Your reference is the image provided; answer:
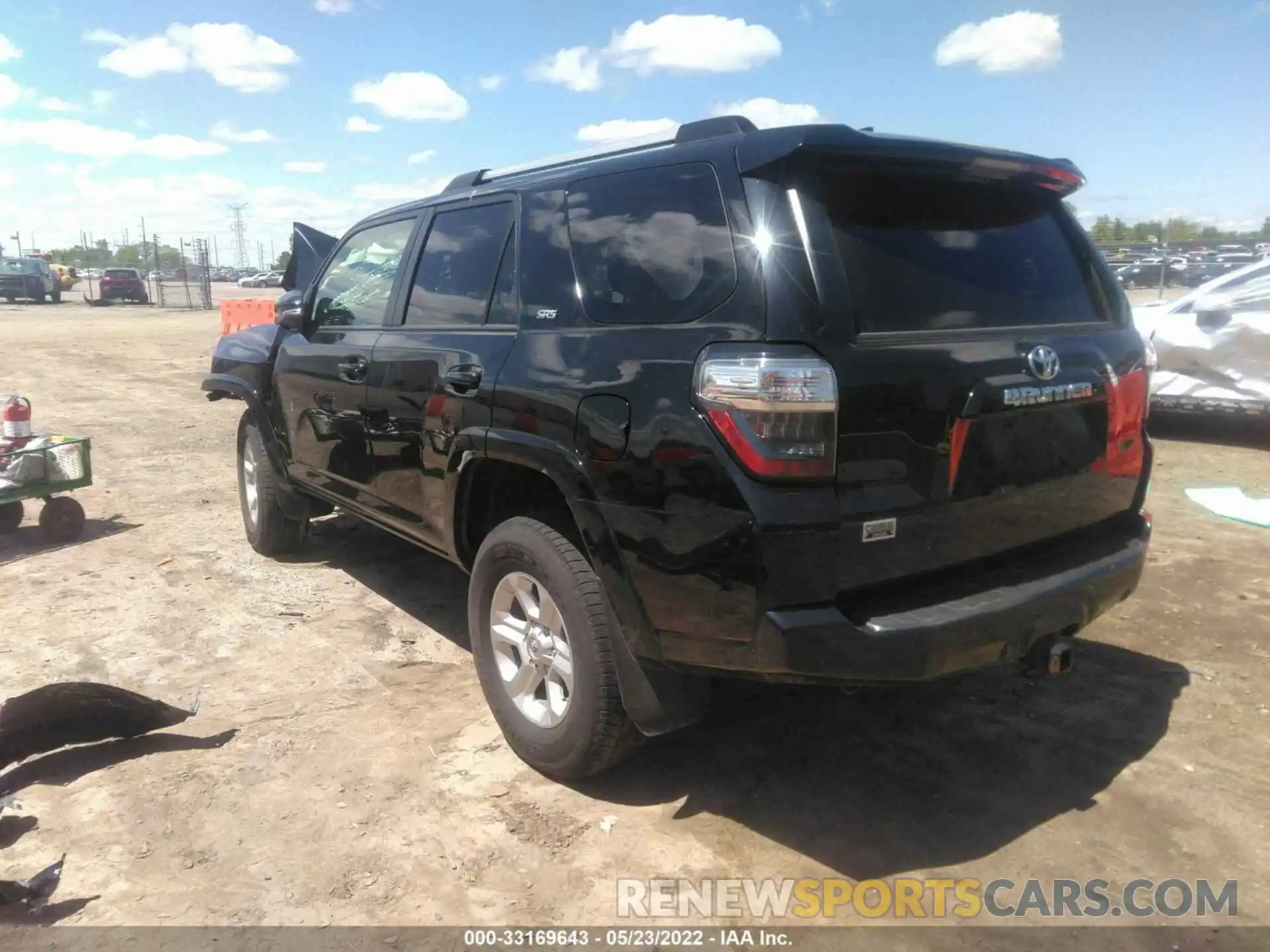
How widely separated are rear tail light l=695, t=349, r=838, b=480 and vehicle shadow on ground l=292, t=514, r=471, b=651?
2464mm

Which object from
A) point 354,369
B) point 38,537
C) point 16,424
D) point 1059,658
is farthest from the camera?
point 38,537

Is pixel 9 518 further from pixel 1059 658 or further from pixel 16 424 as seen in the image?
pixel 1059 658

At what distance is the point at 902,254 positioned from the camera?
2729 mm

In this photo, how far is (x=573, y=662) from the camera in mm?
2971

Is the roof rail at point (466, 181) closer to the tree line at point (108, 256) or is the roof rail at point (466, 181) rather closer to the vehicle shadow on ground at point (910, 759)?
the vehicle shadow on ground at point (910, 759)

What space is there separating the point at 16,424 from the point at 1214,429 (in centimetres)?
1025

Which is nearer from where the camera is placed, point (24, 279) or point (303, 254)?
point (303, 254)

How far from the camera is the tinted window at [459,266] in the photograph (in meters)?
3.58

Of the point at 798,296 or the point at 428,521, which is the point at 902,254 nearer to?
the point at 798,296

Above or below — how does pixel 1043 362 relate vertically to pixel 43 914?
above

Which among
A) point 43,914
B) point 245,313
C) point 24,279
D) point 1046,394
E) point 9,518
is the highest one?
point 24,279

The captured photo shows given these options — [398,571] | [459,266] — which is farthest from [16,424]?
[459,266]

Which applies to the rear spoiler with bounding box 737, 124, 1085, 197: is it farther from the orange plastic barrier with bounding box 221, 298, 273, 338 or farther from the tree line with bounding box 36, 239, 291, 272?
the tree line with bounding box 36, 239, 291, 272

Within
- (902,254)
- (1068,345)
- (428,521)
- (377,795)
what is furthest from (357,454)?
(1068,345)
